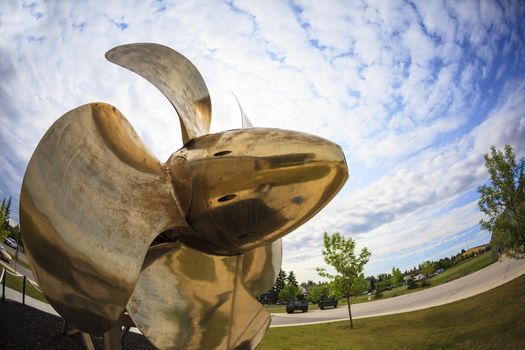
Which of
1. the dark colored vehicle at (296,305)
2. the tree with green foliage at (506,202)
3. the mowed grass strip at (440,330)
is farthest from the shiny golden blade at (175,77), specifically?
the dark colored vehicle at (296,305)

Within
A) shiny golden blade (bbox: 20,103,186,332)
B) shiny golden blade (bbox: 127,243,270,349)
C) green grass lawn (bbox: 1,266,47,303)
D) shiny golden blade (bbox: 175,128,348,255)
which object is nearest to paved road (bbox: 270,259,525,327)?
green grass lawn (bbox: 1,266,47,303)

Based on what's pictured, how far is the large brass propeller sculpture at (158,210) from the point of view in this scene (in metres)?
1.86

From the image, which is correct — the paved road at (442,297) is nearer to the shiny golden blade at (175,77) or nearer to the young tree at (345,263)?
the young tree at (345,263)

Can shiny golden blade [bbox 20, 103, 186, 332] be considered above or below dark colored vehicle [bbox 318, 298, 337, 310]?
above

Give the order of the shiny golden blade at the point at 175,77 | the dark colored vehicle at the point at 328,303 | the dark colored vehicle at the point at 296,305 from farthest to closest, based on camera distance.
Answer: the dark colored vehicle at the point at 328,303 < the dark colored vehicle at the point at 296,305 < the shiny golden blade at the point at 175,77

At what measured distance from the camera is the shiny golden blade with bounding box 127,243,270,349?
102 inches

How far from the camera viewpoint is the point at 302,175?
2.10 metres

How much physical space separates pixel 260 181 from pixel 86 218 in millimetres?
1104

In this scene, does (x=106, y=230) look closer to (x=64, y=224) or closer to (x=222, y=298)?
(x=64, y=224)

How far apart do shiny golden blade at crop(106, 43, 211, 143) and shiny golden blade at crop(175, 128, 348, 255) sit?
836 mm

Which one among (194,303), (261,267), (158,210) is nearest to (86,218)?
(158,210)

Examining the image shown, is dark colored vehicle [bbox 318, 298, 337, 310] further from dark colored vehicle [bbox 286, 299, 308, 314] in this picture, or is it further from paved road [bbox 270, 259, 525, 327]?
paved road [bbox 270, 259, 525, 327]

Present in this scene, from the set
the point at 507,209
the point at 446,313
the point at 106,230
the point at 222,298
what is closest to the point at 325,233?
the point at 446,313

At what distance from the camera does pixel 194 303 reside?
2.84 metres
